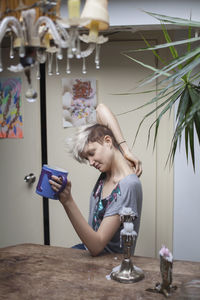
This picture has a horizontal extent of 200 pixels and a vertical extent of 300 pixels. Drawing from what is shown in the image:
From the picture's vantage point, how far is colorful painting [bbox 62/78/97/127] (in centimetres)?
286

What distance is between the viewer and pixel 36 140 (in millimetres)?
3014

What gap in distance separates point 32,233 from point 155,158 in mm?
1257

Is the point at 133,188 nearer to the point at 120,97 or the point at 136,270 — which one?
the point at 136,270

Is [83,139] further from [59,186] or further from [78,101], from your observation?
[78,101]

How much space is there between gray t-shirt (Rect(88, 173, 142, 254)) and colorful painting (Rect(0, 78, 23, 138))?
1.39m

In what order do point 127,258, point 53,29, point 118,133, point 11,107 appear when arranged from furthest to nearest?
point 11,107, point 118,133, point 127,258, point 53,29

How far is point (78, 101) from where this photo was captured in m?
2.89

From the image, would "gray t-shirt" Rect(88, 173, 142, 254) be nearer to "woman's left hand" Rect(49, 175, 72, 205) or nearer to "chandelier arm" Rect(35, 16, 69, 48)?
"woman's left hand" Rect(49, 175, 72, 205)

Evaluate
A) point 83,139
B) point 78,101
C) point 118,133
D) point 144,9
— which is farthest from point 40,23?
point 78,101

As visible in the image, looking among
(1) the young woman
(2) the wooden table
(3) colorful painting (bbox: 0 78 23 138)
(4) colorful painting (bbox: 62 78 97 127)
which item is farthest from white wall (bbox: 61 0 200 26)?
(2) the wooden table

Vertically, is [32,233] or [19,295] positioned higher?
[19,295]

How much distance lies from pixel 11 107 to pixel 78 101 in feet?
1.96

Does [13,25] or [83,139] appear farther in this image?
[83,139]

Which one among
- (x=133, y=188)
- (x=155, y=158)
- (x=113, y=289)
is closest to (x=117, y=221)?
(x=133, y=188)
